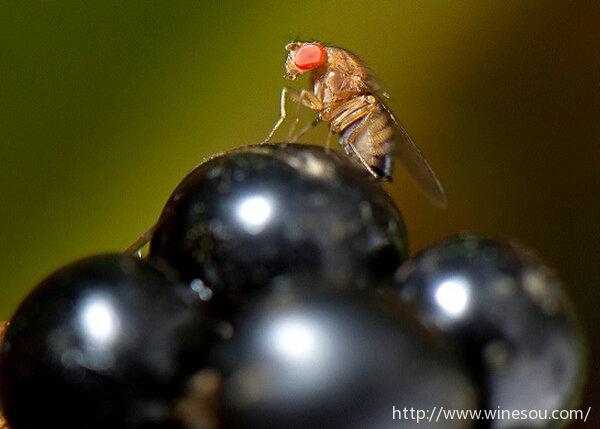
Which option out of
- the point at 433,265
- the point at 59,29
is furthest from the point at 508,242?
the point at 59,29

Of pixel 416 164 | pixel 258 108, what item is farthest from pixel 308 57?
pixel 258 108

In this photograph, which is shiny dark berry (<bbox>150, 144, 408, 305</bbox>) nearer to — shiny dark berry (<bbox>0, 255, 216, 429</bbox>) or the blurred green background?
shiny dark berry (<bbox>0, 255, 216, 429</bbox>)

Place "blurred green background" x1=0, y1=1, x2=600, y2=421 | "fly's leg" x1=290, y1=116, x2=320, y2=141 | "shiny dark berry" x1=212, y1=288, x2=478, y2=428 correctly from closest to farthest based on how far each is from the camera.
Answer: "shiny dark berry" x1=212, y1=288, x2=478, y2=428 → "fly's leg" x1=290, y1=116, x2=320, y2=141 → "blurred green background" x1=0, y1=1, x2=600, y2=421

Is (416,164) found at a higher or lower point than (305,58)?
lower

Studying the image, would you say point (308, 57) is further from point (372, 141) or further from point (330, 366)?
point (330, 366)

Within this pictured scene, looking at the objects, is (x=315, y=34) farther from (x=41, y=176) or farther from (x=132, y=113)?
(x=41, y=176)

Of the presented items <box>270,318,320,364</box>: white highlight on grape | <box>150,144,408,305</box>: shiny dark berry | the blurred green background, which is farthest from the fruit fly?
<box>270,318,320,364</box>: white highlight on grape
